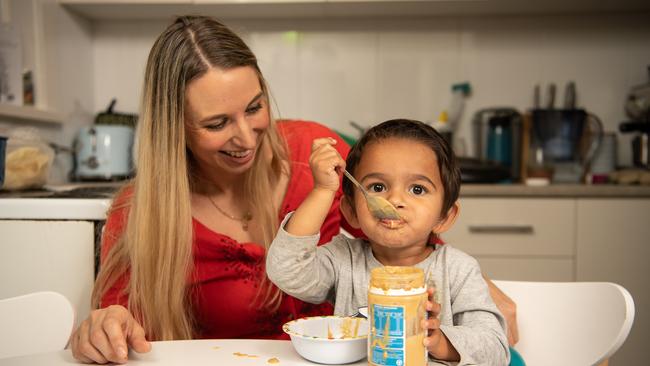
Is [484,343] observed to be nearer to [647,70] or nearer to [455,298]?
[455,298]

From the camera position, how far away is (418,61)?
2.83 m

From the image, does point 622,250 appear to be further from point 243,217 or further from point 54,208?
point 54,208

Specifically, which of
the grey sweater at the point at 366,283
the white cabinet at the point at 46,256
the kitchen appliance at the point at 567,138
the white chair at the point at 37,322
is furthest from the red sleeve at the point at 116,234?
the kitchen appliance at the point at 567,138

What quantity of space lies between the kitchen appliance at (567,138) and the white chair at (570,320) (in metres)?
1.69

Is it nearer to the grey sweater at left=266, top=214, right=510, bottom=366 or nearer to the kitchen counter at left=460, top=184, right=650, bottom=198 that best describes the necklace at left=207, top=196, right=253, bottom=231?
the grey sweater at left=266, top=214, right=510, bottom=366

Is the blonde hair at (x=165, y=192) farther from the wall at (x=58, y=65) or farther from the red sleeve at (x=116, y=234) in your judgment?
the wall at (x=58, y=65)

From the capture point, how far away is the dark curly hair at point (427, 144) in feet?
3.37

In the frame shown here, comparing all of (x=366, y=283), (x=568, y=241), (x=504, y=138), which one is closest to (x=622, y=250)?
(x=568, y=241)

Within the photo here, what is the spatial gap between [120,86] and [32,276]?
158 cm

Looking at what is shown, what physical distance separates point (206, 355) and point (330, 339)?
19 cm

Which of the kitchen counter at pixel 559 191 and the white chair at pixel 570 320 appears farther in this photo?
the kitchen counter at pixel 559 191

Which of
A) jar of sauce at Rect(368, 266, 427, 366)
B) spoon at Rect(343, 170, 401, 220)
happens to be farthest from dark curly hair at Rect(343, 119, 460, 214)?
jar of sauce at Rect(368, 266, 427, 366)

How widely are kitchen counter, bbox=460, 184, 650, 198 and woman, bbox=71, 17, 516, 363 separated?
108 centimetres

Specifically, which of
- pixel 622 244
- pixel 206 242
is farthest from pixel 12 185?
pixel 622 244
